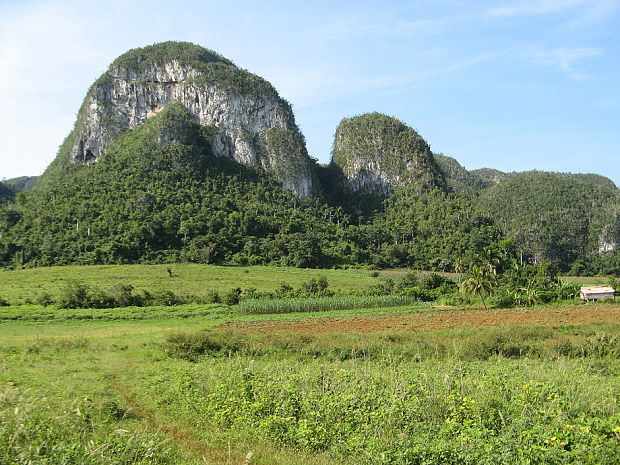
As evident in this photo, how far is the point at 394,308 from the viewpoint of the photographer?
49.6 metres

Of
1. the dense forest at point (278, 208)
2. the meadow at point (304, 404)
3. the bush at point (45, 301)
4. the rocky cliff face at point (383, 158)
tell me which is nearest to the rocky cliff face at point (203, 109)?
the dense forest at point (278, 208)

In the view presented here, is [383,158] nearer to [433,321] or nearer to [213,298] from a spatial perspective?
[213,298]

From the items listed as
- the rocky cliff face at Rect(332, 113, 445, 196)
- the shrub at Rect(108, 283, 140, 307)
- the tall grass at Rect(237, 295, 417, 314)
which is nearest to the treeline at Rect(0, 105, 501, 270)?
the rocky cliff face at Rect(332, 113, 445, 196)

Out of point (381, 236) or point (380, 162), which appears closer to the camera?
point (381, 236)

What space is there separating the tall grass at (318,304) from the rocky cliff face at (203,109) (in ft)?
283

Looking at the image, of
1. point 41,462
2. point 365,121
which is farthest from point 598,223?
point 41,462

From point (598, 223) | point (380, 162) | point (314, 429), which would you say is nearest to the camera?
point (314, 429)

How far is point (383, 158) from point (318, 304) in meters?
119

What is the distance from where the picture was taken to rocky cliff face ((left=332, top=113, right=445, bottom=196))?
6004 inches

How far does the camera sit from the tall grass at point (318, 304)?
46188mm

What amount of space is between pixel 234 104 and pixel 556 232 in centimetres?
10661

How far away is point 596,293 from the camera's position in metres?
54.0

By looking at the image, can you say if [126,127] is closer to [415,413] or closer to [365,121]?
[365,121]

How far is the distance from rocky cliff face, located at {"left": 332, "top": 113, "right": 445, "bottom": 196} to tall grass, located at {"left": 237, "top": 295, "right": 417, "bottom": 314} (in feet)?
328
